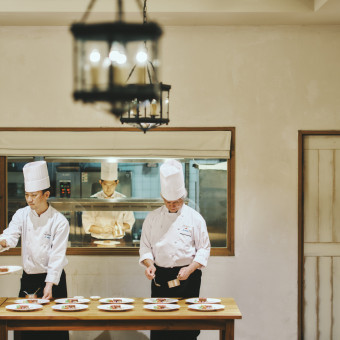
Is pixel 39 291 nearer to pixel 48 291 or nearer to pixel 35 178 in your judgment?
pixel 48 291

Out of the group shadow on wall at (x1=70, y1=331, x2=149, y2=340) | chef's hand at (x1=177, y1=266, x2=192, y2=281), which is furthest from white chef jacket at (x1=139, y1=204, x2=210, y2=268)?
shadow on wall at (x1=70, y1=331, x2=149, y2=340)

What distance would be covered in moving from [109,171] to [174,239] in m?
1.35

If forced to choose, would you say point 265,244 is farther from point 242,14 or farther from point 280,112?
point 242,14

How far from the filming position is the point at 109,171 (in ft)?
17.0

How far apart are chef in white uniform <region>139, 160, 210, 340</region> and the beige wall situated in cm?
95

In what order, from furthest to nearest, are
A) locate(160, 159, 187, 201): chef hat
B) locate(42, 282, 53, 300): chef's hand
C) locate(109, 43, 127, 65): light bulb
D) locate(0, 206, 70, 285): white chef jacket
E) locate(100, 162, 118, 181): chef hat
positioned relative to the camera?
locate(100, 162, 118, 181): chef hat, locate(160, 159, 187, 201): chef hat, locate(0, 206, 70, 285): white chef jacket, locate(42, 282, 53, 300): chef's hand, locate(109, 43, 127, 65): light bulb

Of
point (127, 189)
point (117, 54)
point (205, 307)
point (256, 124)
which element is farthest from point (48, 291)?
point (256, 124)

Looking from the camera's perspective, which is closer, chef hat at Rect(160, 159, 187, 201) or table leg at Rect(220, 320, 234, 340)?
table leg at Rect(220, 320, 234, 340)

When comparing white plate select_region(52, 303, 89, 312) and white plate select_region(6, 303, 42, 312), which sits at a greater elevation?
white plate select_region(52, 303, 89, 312)

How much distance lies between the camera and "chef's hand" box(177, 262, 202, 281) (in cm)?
392

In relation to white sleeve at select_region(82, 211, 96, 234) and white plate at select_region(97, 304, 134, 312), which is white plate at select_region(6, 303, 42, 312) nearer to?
white plate at select_region(97, 304, 134, 312)

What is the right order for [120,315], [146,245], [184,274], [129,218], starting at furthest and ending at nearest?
[129,218]
[146,245]
[184,274]
[120,315]

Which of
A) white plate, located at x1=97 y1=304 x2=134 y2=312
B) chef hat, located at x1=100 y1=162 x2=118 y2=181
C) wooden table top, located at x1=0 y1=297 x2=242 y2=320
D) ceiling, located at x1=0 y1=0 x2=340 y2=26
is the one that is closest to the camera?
wooden table top, located at x1=0 y1=297 x2=242 y2=320

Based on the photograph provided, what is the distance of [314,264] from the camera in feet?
16.9
